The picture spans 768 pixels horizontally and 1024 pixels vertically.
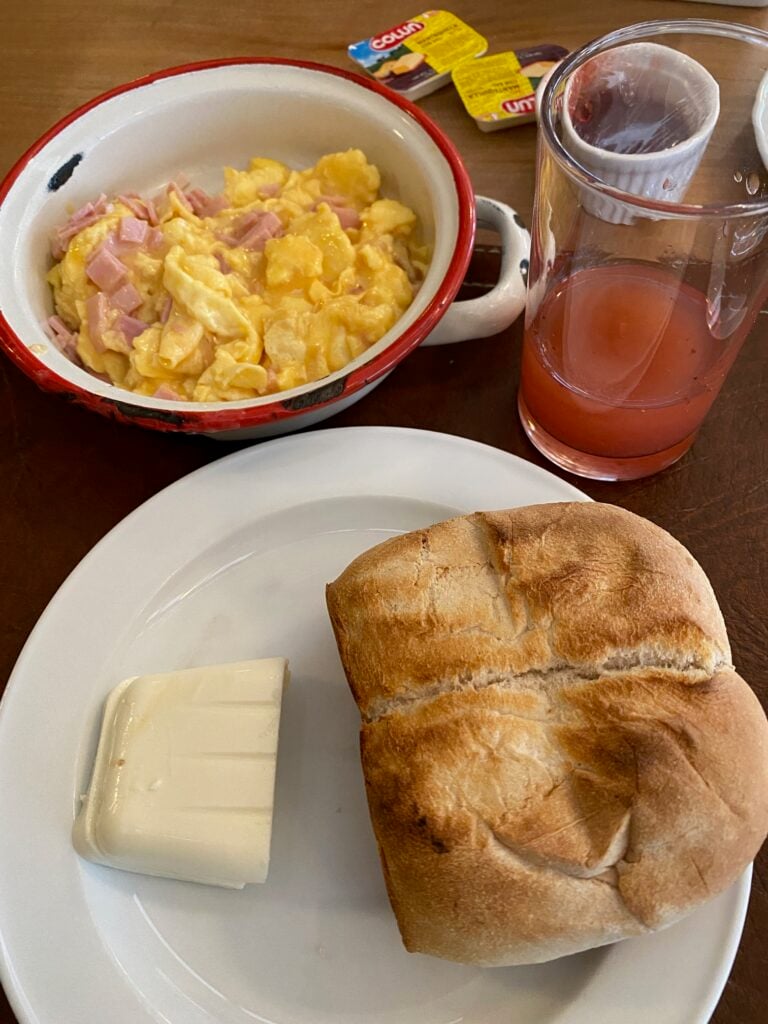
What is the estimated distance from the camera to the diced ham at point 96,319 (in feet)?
4.36

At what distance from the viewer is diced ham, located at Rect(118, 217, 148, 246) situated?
4.58 feet

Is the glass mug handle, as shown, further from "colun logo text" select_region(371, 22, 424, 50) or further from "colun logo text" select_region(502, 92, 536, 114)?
"colun logo text" select_region(371, 22, 424, 50)

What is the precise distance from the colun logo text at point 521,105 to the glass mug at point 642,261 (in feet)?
1.48

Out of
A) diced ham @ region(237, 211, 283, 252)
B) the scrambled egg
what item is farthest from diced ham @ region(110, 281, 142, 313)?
diced ham @ region(237, 211, 283, 252)

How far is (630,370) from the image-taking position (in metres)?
1.16

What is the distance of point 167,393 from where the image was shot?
1.26 meters

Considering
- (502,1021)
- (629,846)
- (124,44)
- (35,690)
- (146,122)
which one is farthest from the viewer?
(124,44)

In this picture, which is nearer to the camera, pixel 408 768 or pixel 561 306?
pixel 408 768

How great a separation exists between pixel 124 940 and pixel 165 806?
156 millimetres

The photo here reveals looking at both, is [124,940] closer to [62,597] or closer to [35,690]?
[35,690]

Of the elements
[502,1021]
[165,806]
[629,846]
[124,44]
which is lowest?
[502,1021]

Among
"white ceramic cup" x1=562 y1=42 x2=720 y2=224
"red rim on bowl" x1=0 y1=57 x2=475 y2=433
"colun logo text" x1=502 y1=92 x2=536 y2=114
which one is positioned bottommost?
"red rim on bowl" x1=0 y1=57 x2=475 y2=433

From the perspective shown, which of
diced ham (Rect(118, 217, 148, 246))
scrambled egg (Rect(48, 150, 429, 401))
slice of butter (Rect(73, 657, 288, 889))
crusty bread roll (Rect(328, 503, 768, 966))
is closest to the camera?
crusty bread roll (Rect(328, 503, 768, 966))

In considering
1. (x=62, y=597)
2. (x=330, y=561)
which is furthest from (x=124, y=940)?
(x=330, y=561)
